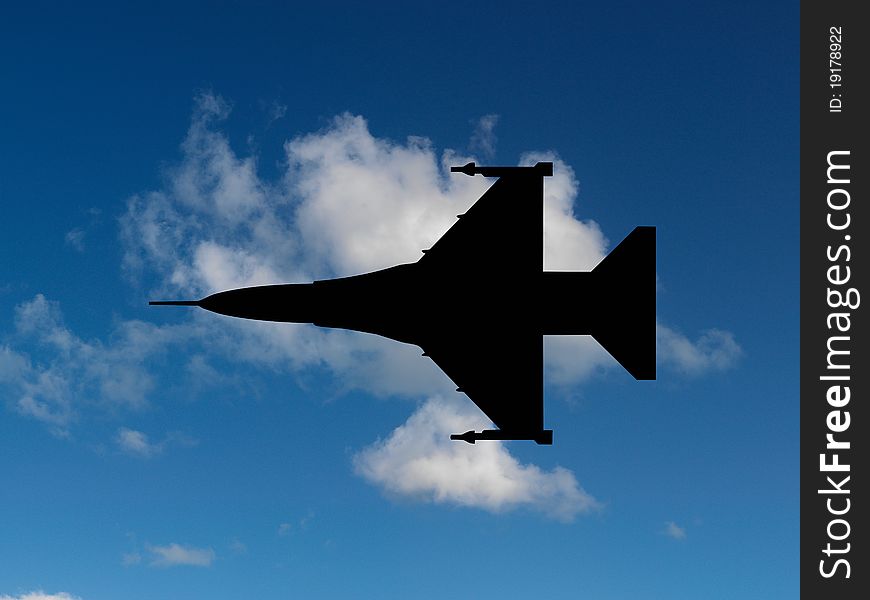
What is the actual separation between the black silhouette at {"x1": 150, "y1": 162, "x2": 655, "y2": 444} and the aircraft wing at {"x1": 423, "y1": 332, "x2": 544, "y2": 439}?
0.04 m

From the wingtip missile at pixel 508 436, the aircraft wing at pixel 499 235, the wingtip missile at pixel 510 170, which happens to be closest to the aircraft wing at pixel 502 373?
the wingtip missile at pixel 508 436

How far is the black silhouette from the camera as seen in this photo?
2675cm

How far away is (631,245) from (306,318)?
40.9 feet

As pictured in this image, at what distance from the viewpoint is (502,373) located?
2733 centimetres

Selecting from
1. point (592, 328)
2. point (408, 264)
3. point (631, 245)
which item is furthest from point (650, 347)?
point (408, 264)

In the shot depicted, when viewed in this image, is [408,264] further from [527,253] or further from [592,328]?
[592,328]

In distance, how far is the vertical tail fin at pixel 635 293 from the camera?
27.0 m

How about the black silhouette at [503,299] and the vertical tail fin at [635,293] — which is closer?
the black silhouette at [503,299]

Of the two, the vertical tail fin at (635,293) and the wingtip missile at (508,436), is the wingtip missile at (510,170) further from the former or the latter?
the wingtip missile at (508,436)

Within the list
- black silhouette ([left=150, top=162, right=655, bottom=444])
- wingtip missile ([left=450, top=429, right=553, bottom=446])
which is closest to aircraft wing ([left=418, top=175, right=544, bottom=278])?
black silhouette ([left=150, top=162, right=655, bottom=444])

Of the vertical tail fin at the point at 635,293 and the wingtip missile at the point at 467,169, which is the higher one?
the wingtip missile at the point at 467,169

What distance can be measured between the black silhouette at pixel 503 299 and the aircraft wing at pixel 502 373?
0.13ft

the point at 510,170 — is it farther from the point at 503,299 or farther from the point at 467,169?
the point at 503,299

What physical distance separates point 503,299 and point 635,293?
496cm
